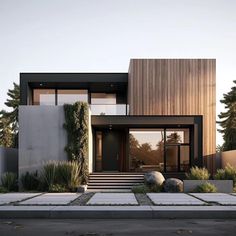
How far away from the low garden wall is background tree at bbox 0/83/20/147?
40795 millimetres

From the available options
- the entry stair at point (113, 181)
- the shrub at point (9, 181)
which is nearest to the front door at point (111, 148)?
the entry stair at point (113, 181)

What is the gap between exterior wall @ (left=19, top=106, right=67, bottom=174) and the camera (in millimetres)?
21750

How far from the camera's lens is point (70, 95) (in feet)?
103

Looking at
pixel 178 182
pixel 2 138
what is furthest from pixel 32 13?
pixel 2 138

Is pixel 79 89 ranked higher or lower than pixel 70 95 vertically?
higher

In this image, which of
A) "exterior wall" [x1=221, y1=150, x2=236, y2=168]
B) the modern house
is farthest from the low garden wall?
the modern house

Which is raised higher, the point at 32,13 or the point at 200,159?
the point at 32,13

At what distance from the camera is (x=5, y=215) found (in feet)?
37.6

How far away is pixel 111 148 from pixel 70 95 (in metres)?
5.08

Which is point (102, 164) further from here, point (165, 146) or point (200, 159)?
point (200, 159)

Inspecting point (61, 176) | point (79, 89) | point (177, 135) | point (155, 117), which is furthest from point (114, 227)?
point (79, 89)

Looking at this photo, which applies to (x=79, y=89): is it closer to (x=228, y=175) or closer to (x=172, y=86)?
(x=172, y=86)

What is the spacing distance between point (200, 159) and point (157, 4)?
1123cm

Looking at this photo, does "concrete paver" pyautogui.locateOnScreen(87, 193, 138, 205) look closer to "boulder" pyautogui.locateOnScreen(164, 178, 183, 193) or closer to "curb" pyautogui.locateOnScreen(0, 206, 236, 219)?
"curb" pyautogui.locateOnScreen(0, 206, 236, 219)
